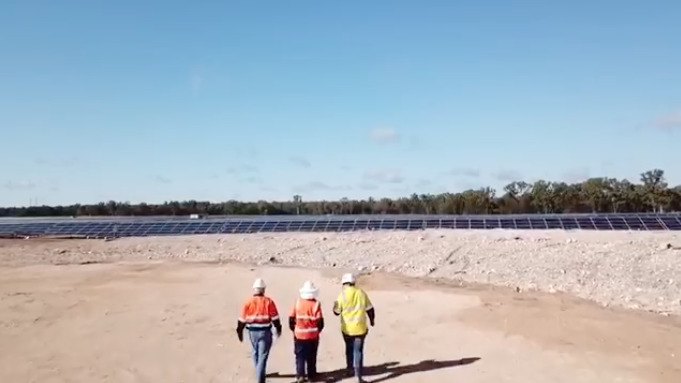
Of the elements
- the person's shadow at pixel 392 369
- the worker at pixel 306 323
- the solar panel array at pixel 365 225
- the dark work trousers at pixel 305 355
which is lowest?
the person's shadow at pixel 392 369

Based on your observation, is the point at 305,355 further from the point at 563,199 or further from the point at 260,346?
the point at 563,199

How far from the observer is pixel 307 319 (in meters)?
9.09

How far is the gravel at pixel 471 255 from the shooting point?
808 inches

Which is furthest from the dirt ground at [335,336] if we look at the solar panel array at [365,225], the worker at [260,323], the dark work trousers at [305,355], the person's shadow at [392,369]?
the solar panel array at [365,225]

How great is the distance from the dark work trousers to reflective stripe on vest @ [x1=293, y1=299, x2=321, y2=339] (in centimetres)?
11

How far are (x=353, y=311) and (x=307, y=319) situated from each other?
70 centimetres

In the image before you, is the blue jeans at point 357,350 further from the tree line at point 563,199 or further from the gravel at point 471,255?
the tree line at point 563,199

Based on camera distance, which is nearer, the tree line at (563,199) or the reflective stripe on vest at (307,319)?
the reflective stripe on vest at (307,319)

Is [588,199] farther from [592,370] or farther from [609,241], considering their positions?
[592,370]

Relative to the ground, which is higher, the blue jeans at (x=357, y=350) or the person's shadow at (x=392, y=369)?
the blue jeans at (x=357, y=350)

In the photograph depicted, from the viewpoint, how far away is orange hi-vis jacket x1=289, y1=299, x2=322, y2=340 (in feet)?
29.8

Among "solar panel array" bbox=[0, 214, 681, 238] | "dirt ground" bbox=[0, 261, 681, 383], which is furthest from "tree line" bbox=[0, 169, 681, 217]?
"dirt ground" bbox=[0, 261, 681, 383]

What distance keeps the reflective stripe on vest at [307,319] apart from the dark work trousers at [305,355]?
0.11 meters

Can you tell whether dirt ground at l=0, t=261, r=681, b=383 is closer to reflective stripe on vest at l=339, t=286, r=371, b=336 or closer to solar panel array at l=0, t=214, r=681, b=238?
reflective stripe on vest at l=339, t=286, r=371, b=336
